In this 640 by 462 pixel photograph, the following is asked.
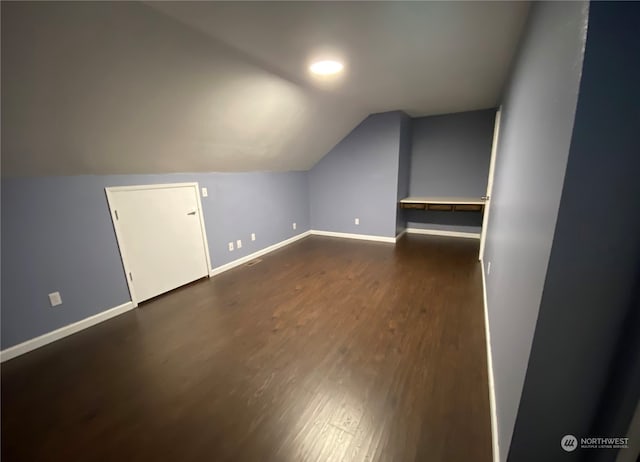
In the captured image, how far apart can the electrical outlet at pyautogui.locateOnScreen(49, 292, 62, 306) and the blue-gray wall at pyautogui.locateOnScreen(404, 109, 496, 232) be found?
494cm

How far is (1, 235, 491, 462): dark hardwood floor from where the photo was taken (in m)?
1.32

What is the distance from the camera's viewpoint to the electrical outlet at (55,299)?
2166mm

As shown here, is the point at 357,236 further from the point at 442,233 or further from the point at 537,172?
the point at 537,172

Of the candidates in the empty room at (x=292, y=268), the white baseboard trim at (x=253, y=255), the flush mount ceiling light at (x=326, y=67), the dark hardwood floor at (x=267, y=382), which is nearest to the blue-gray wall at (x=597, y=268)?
the empty room at (x=292, y=268)

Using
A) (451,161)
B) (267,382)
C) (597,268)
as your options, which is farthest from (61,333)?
(451,161)

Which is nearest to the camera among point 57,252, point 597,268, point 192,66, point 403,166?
point 597,268

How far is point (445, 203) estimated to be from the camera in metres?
4.25

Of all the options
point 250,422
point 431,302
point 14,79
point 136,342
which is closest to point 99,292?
point 136,342

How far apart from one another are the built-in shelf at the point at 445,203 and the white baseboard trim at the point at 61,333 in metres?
4.18

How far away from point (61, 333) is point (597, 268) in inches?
136

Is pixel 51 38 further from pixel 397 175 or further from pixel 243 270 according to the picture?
pixel 397 175

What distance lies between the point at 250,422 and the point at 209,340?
3.01 feet

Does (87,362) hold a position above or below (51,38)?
below

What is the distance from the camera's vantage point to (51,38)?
1.31 m
